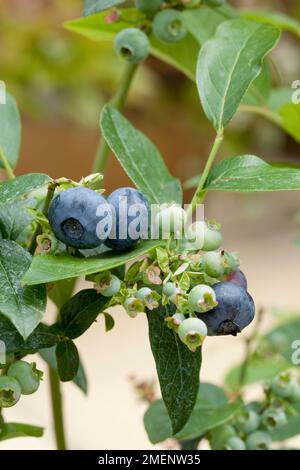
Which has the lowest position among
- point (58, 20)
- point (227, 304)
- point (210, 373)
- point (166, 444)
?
point (210, 373)

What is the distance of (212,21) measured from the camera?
2.92 feet

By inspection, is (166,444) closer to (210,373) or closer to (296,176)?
(296,176)

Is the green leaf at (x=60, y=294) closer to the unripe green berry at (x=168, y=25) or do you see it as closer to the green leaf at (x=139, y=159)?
the green leaf at (x=139, y=159)

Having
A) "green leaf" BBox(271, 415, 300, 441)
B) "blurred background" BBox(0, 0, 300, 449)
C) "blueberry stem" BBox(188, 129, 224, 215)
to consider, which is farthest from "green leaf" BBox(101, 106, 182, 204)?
"blurred background" BBox(0, 0, 300, 449)

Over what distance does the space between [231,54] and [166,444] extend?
0.42 metres

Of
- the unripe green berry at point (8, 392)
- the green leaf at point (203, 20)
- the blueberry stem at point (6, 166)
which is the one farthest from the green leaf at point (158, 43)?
the unripe green berry at point (8, 392)

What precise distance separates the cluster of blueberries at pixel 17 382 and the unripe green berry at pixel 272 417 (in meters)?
0.28

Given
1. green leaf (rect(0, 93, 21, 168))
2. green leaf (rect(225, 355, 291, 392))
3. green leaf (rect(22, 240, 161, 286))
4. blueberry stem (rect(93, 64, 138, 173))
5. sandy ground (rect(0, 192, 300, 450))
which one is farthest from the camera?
sandy ground (rect(0, 192, 300, 450))

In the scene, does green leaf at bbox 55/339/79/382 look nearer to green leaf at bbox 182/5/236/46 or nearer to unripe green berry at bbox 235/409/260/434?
unripe green berry at bbox 235/409/260/434

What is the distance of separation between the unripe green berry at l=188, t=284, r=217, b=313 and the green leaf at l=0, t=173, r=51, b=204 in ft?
0.36

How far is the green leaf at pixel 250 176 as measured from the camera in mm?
538

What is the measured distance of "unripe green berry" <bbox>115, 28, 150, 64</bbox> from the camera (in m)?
0.75
